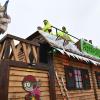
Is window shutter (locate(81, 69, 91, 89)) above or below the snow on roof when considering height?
below

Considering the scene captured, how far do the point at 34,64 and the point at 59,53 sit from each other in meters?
2.57

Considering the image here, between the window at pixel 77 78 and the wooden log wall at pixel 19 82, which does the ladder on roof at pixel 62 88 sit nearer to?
the window at pixel 77 78

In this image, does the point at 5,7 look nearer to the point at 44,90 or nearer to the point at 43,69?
the point at 43,69

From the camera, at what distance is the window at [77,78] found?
1209 cm

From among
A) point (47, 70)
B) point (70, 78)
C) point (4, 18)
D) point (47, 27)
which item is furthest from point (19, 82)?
point (47, 27)

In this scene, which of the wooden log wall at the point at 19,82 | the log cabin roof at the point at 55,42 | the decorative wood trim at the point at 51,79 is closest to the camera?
the wooden log wall at the point at 19,82

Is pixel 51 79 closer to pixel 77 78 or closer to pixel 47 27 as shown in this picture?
pixel 77 78

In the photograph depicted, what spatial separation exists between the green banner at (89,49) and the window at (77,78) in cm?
151

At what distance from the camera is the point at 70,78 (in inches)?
483

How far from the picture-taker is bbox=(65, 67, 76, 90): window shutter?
39.0 ft

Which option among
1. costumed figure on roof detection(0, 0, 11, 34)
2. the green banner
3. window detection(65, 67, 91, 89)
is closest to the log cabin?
window detection(65, 67, 91, 89)

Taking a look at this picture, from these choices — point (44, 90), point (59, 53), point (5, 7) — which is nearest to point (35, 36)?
point (59, 53)

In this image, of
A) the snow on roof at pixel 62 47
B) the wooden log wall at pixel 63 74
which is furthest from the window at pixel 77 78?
the snow on roof at pixel 62 47

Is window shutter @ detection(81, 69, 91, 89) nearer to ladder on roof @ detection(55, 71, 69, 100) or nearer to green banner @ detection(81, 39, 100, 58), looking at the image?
green banner @ detection(81, 39, 100, 58)
